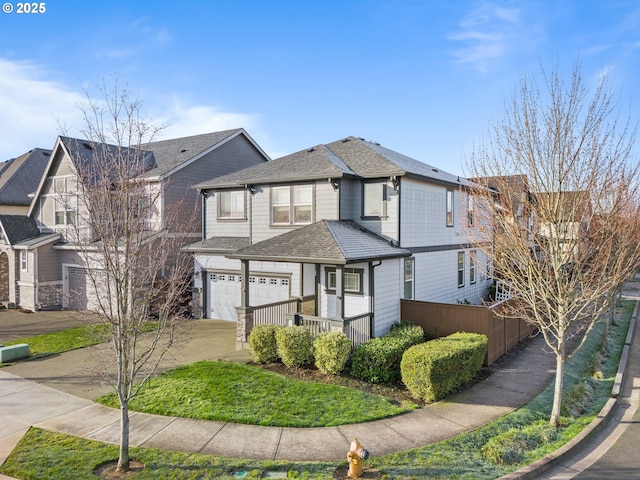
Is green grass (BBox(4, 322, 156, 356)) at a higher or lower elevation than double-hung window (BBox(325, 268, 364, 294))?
lower

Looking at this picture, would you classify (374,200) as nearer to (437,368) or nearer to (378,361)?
(378,361)

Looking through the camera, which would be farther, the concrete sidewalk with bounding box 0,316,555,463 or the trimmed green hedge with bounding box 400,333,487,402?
the trimmed green hedge with bounding box 400,333,487,402

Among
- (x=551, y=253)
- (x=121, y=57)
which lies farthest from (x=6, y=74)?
(x=551, y=253)

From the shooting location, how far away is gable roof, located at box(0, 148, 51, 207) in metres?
26.9

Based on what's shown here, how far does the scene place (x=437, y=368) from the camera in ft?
32.2

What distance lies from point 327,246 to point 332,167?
12.3 feet

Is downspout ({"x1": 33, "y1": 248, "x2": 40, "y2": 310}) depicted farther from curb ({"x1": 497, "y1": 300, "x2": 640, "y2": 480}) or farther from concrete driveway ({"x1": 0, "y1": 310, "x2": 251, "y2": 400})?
curb ({"x1": 497, "y1": 300, "x2": 640, "y2": 480})

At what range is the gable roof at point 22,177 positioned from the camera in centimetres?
2686

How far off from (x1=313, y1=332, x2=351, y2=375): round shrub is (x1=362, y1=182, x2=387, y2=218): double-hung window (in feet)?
17.6

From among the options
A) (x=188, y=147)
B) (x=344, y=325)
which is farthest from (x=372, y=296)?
(x=188, y=147)

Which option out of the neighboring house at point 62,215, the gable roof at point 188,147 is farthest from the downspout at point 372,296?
the gable roof at point 188,147

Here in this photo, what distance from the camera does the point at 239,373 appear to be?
1103 cm

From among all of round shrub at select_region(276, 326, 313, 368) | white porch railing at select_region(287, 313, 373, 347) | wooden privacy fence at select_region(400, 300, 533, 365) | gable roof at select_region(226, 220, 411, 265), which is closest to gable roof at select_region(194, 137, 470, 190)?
gable roof at select_region(226, 220, 411, 265)

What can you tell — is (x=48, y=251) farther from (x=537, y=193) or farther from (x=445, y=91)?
(x=537, y=193)
